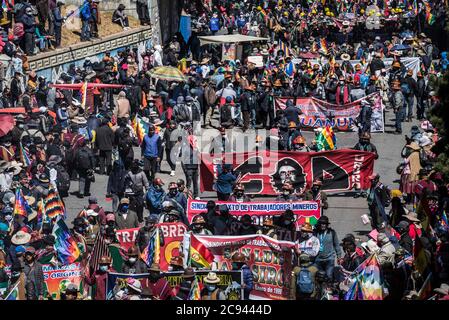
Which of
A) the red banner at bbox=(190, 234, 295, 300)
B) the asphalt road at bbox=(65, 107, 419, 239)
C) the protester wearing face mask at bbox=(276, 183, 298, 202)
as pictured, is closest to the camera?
the red banner at bbox=(190, 234, 295, 300)

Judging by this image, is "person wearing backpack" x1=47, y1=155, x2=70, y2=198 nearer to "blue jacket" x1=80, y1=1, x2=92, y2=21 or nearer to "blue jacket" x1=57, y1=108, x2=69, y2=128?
"blue jacket" x1=57, y1=108, x2=69, y2=128

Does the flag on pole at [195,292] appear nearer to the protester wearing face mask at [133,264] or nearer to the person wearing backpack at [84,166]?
the protester wearing face mask at [133,264]

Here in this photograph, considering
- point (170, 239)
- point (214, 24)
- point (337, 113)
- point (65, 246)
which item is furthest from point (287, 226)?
point (214, 24)

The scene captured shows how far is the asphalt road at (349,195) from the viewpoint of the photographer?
25.8 meters

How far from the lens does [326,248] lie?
2095cm

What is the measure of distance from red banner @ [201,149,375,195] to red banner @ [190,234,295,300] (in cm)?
564

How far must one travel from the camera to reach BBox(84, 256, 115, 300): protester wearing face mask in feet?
64.2

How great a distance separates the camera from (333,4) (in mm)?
54906

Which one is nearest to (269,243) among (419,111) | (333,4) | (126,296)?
(126,296)

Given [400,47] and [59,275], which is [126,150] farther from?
[400,47]

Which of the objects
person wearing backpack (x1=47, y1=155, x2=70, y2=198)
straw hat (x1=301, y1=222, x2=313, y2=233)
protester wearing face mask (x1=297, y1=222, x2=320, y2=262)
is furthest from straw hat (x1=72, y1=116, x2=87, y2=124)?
protester wearing face mask (x1=297, y1=222, x2=320, y2=262)

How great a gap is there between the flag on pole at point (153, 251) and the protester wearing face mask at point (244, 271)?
1.35 m

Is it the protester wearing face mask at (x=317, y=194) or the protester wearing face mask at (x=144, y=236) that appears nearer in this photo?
the protester wearing face mask at (x=144, y=236)

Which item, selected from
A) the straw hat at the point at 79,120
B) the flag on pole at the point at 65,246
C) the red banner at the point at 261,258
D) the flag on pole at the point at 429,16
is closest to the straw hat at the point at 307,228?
the red banner at the point at 261,258
